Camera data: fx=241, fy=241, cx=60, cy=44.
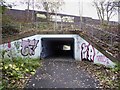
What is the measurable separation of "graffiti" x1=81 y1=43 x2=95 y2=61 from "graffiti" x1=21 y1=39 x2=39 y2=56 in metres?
3.84

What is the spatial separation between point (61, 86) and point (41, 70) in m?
3.77

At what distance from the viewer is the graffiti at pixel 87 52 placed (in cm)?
1671

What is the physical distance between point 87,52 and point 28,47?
184 inches

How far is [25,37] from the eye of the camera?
1866 cm

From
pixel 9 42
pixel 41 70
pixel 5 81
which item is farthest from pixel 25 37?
pixel 5 81

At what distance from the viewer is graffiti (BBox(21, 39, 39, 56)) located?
61.1 feet

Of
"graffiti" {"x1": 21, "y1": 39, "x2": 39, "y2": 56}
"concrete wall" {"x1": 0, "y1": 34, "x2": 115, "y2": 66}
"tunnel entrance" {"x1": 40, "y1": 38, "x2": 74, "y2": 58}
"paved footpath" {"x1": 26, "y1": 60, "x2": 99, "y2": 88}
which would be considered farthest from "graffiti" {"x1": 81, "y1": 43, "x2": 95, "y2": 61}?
"graffiti" {"x1": 21, "y1": 39, "x2": 39, "y2": 56}

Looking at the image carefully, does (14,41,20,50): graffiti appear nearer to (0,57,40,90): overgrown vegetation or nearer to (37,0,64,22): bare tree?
(0,57,40,90): overgrown vegetation

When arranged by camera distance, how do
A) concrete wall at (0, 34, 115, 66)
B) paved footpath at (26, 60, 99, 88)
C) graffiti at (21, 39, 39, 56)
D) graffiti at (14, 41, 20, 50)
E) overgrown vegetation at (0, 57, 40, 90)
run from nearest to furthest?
overgrown vegetation at (0, 57, 40, 90) < paved footpath at (26, 60, 99, 88) < concrete wall at (0, 34, 115, 66) < graffiti at (14, 41, 20, 50) < graffiti at (21, 39, 39, 56)

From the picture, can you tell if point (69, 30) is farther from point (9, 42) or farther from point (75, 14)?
point (75, 14)

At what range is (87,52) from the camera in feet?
57.0

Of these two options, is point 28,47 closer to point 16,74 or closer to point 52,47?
point 16,74

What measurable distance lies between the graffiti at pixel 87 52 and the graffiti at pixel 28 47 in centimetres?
384

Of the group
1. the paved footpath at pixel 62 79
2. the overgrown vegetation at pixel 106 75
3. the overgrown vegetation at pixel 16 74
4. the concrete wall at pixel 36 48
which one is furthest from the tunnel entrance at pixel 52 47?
the overgrown vegetation at pixel 106 75
